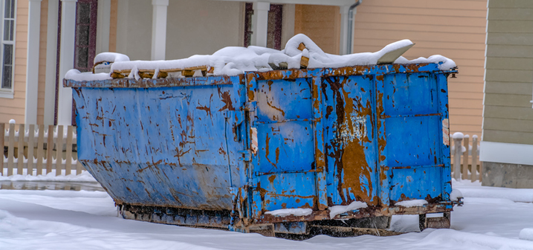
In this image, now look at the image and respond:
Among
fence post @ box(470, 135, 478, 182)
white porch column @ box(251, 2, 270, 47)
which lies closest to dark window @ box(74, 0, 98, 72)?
white porch column @ box(251, 2, 270, 47)

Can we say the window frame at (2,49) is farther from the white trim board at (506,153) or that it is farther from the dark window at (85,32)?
the white trim board at (506,153)

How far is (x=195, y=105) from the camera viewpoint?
5.98 m

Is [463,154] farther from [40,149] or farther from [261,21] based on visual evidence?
[40,149]

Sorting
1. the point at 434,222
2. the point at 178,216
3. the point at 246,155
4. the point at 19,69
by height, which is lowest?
the point at 178,216

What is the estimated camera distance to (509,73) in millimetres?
10172

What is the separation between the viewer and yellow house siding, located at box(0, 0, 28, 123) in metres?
13.0

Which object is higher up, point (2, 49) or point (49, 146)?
point (2, 49)

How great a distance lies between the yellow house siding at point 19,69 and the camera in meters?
13.0

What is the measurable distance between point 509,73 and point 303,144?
227 inches

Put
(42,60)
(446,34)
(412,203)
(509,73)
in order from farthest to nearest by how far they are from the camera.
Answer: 1. (446,34)
2. (42,60)
3. (509,73)
4. (412,203)

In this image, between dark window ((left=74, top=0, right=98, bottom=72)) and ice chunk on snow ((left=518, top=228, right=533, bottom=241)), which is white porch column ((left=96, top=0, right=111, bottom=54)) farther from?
ice chunk on snow ((left=518, top=228, right=533, bottom=241))

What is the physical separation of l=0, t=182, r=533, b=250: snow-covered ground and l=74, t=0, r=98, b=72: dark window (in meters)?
5.92

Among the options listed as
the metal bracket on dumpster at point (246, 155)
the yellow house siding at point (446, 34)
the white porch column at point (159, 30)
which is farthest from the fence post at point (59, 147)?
the metal bracket on dumpster at point (246, 155)

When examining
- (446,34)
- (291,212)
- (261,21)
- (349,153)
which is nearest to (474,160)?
(446,34)
